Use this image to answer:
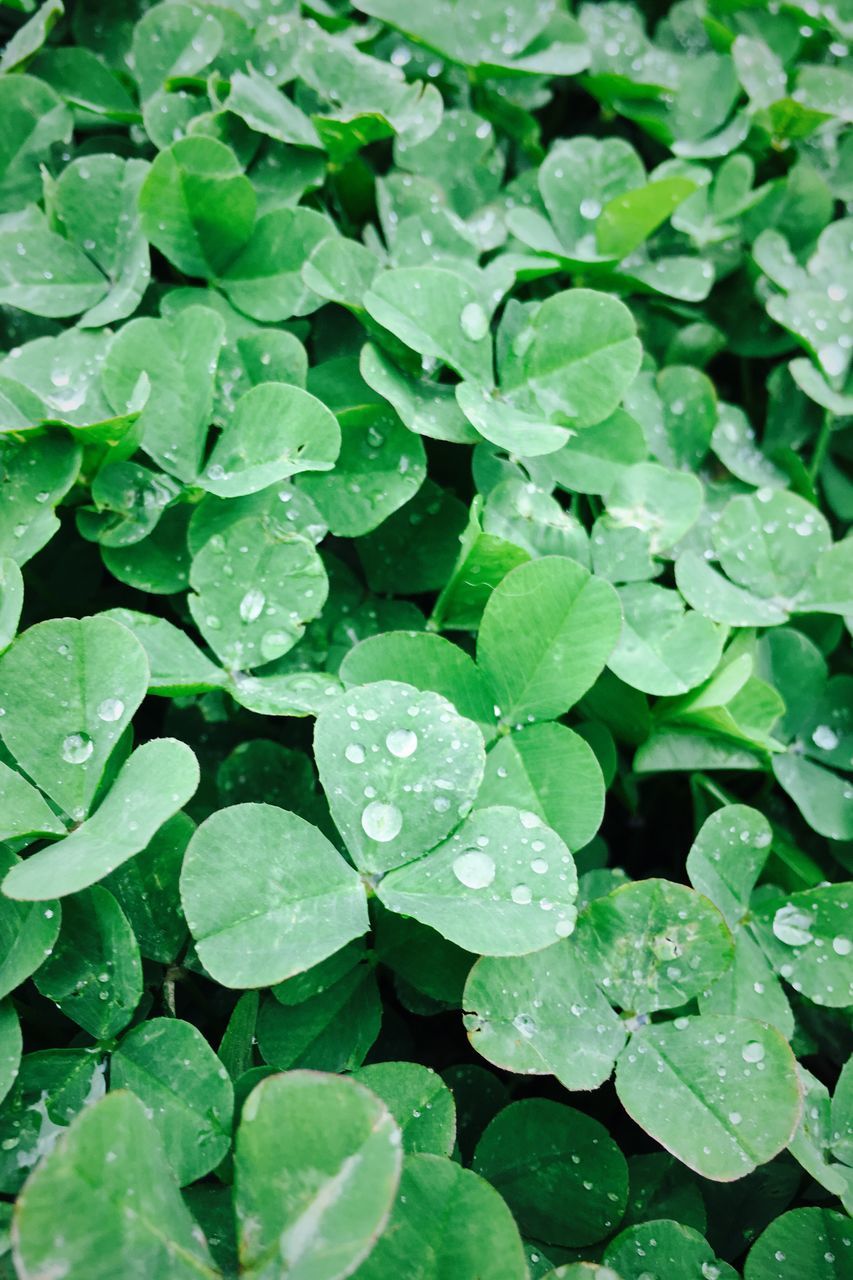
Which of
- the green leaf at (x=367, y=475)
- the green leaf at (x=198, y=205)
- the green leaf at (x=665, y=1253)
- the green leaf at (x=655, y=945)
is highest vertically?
the green leaf at (x=198, y=205)

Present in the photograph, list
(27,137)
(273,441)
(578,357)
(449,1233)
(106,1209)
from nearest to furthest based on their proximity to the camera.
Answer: (106,1209) < (449,1233) < (273,441) < (578,357) < (27,137)

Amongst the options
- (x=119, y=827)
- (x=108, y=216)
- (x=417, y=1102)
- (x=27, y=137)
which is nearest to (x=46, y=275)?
(x=108, y=216)

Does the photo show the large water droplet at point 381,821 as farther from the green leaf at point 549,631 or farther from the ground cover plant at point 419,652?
the green leaf at point 549,631

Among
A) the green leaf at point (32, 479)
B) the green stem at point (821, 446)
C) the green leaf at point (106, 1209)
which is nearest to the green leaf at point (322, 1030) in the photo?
the green leaf at point (106, 1209)

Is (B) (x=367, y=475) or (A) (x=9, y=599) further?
(B) (x=367, y=475)

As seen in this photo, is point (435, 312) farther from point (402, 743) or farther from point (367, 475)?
point (402, 743)

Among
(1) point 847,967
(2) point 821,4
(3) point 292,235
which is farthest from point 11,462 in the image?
(2) point 821,4

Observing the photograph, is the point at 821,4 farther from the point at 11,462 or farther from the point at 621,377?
the point at 11,462

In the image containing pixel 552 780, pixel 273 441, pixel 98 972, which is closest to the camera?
pixel 98 972
